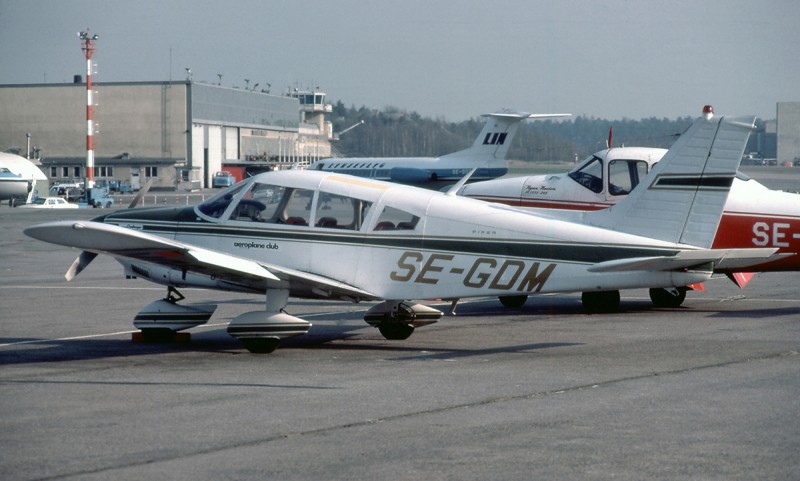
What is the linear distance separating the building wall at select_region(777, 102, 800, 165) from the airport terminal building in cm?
6017

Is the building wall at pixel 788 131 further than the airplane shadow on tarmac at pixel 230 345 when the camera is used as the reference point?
Yes

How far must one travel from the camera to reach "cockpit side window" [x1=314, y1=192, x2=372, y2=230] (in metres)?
12.6

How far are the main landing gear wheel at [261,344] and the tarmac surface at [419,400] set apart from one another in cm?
16

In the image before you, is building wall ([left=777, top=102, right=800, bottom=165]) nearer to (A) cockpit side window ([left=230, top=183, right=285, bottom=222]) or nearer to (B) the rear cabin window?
(A) cockpit side window ([left=230, top=183, right=285, bottom=222])

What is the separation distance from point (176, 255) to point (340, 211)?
2066mm

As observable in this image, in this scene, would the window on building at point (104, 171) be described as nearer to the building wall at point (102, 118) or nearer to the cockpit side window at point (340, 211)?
the building wall at point (102, 118)

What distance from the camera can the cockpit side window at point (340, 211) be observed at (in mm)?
12570

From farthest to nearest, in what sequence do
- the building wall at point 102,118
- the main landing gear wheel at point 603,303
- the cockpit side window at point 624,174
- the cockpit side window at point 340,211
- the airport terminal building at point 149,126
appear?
the building wall at point 102,118, the airport terminal building at point 149,126, the cockpit side window at point 624,174, the main landing gear wheel at point 603,303, the cockpit side window at point 340,211

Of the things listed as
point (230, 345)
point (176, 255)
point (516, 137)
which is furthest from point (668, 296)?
point (516, 137)

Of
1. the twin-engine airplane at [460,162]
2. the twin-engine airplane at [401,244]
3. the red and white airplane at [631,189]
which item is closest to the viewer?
the twin-engine airplane at [401,244]

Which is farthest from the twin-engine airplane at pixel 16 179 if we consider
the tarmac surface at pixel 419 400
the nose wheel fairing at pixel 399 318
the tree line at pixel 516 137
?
the nose wheel fairing at pixel 399 318

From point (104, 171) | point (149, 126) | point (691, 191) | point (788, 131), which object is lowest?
point (104, 171)

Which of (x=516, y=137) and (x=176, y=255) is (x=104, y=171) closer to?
(x=516, y=137)

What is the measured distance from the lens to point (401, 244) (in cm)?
1232
